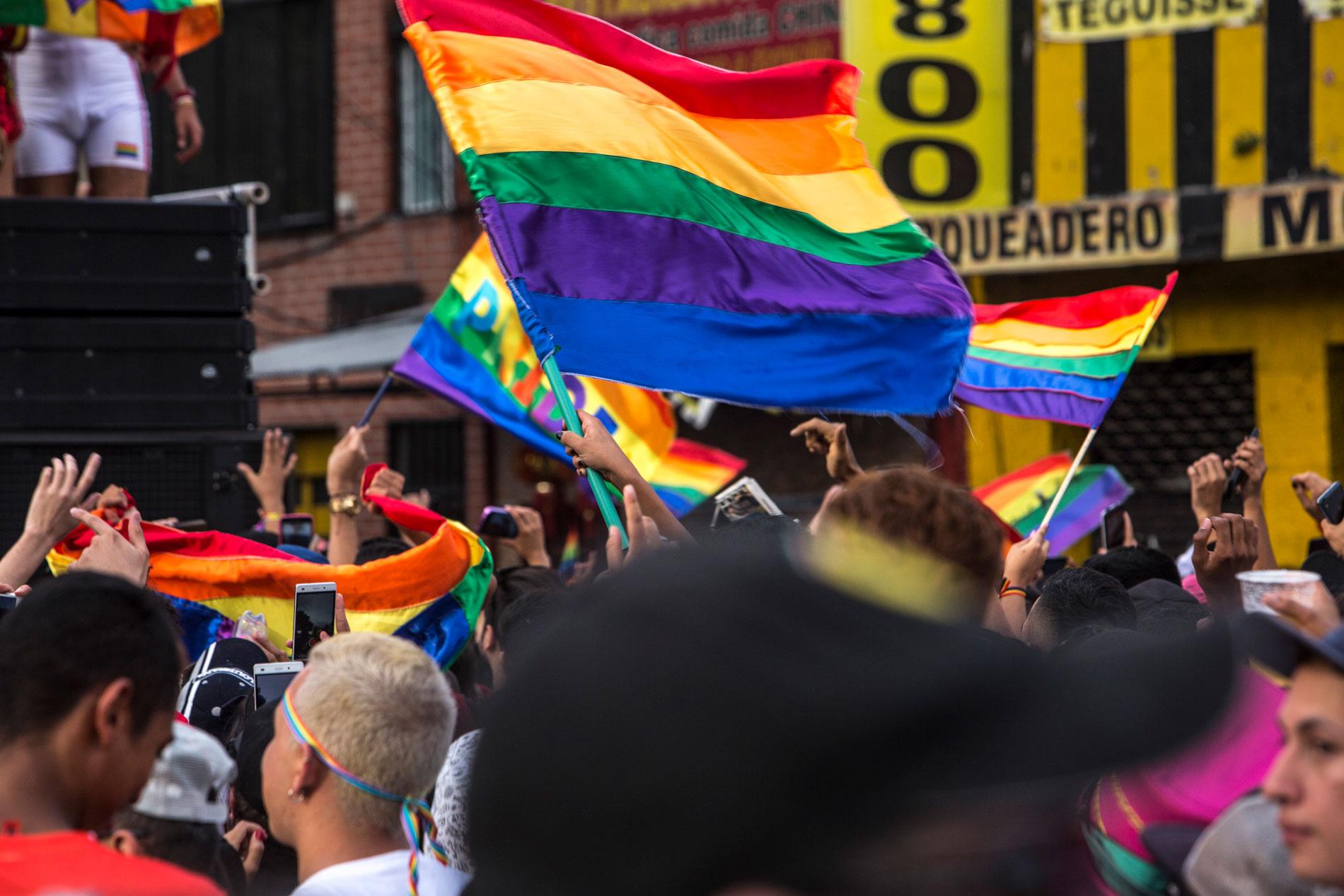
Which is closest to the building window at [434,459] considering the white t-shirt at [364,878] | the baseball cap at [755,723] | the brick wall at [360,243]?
the brick wall at [360,243]

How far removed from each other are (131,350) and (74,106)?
1089 millimetres

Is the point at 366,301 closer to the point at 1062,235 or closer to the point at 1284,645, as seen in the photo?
the point at 1062,235

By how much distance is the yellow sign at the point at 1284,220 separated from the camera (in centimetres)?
1039

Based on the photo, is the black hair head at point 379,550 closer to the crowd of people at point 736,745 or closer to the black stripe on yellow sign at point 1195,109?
the crowd of people at point 736,745

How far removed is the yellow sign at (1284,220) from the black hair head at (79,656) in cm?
980

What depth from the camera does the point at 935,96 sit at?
11.7 metres

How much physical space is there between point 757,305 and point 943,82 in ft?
23.3

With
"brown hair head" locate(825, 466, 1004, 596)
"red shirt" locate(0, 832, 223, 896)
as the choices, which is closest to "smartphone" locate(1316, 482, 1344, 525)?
"brown hair head" locate(825, 466, 1004, 596)

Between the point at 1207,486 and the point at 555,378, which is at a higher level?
the point at 555,378

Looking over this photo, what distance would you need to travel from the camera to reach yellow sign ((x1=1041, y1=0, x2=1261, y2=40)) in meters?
11.0

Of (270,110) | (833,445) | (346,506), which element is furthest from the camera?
(270,110)

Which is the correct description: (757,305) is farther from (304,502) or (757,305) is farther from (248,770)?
(304,502)

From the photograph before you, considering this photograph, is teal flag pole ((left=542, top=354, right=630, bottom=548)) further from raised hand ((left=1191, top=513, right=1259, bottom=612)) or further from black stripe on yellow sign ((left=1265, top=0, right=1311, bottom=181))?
black stripe on yellow sign ((left=1265, top=0, right=1311, bottom=181))

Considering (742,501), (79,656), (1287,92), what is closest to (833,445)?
(742,501)
